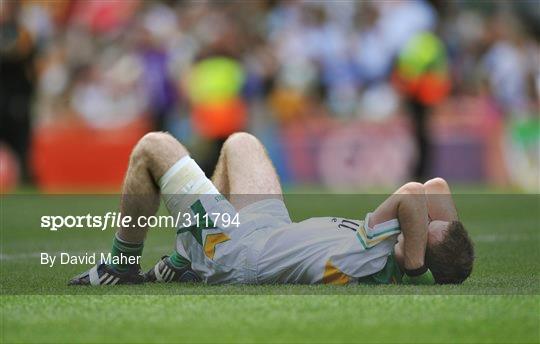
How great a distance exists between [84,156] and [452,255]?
1402cm

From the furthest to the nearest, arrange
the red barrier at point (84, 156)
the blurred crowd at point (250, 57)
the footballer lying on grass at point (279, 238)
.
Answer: the red barrier at point (84, 156)
the blurred crowd at point (250, 57)
the footballer lying on grass at point (279, 238)

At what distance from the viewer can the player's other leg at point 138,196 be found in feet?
Result: 24.9

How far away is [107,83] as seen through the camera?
73.2 ft

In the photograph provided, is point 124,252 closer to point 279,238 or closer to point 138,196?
point 138,196

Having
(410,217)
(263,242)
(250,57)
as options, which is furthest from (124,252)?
(250,57)

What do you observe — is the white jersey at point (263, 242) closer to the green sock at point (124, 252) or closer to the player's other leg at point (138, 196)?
the player's other leg at point (138, 196)

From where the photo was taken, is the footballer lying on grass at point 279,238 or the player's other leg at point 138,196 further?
the player's other leg at point 138,196

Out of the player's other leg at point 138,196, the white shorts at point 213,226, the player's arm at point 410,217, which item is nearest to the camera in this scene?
the player's arm at point 410,217

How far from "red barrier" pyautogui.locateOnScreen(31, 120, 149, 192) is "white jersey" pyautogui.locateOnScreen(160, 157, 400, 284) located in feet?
42.6

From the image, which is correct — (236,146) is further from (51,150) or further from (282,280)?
(51,150)

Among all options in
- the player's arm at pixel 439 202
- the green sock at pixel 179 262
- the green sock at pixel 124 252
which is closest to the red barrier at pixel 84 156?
the green sock at pixel 179 262

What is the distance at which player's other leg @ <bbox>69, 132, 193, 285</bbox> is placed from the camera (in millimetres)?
7586

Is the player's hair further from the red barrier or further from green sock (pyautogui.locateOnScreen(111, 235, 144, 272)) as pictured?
the red barrier

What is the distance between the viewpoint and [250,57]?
2153cm
